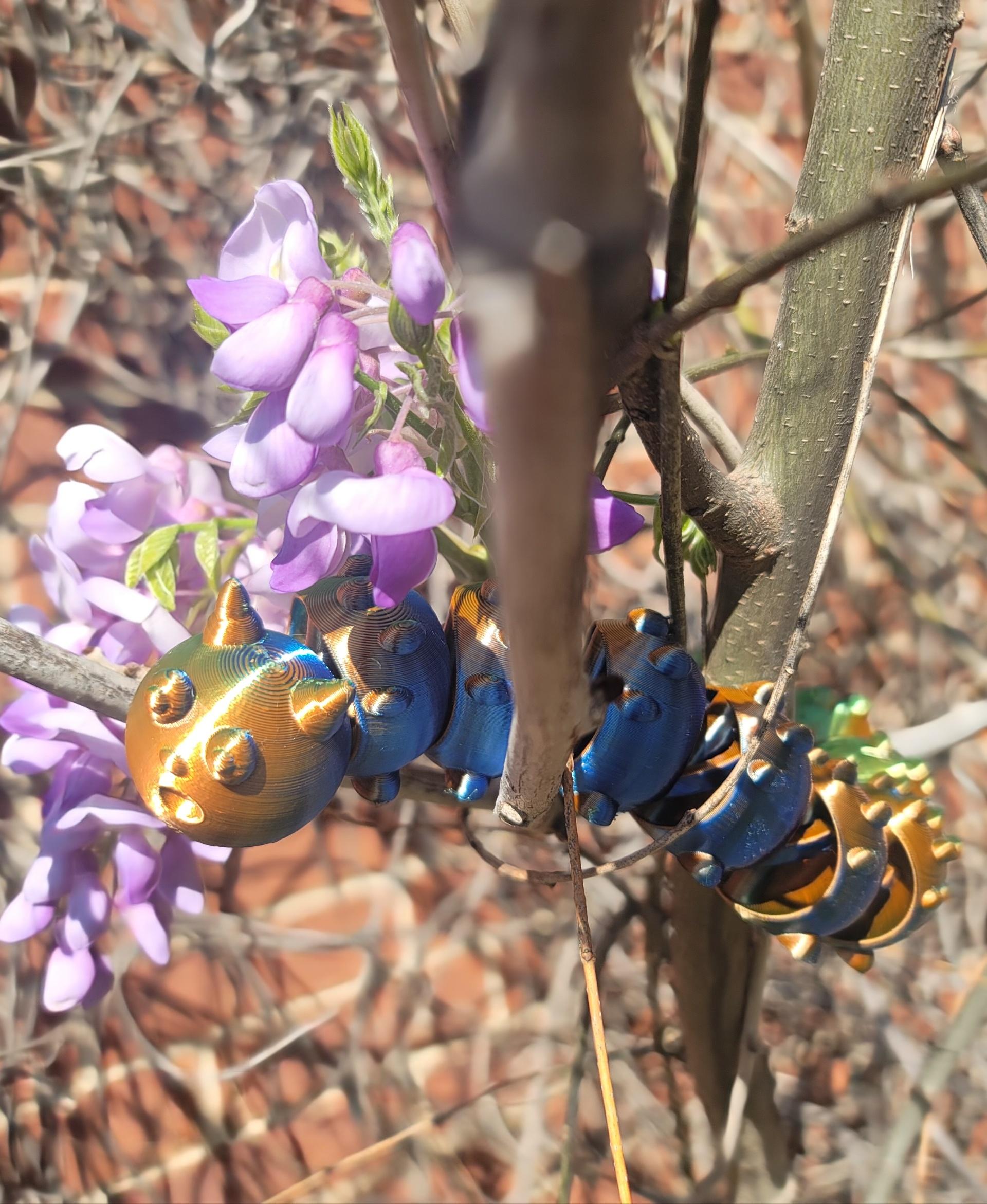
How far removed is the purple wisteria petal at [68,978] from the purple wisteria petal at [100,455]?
21 centimetres

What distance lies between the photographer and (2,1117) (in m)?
0.78

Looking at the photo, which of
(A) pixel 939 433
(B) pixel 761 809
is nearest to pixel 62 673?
(B) pixel 761 809

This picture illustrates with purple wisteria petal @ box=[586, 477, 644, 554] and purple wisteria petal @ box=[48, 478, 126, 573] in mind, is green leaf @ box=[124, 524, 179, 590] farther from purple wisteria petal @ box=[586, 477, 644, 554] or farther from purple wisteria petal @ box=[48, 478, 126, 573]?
purple wisteria petal @ box=[586, 477, 644, 554]

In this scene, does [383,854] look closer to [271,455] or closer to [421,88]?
[271,455]

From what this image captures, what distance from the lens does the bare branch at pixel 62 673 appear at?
1.00 feet

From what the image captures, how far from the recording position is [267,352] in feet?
0.86

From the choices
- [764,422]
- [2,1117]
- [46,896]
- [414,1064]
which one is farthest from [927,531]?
[2,1117]

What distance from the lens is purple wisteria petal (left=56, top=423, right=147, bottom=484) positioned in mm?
370

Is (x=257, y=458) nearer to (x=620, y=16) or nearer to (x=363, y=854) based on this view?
(x=620, y=16)

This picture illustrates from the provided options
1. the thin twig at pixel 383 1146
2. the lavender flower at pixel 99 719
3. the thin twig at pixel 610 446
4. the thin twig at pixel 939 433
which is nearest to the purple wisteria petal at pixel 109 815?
the lavender flower at pixel 99 719

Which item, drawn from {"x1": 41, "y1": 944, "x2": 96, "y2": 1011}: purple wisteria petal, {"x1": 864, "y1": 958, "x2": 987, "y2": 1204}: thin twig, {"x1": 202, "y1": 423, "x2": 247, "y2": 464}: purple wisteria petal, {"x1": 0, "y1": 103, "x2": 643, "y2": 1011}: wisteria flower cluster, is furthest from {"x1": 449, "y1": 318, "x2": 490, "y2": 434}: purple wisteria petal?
{"x1": 864, "y1": 958, "x2": 987, "y2": 1204}: thin twig

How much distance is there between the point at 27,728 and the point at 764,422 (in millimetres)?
323

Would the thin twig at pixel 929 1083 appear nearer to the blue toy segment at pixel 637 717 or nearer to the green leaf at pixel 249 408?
the blue toy segment at pixel 637 717

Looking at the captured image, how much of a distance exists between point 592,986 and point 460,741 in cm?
9
